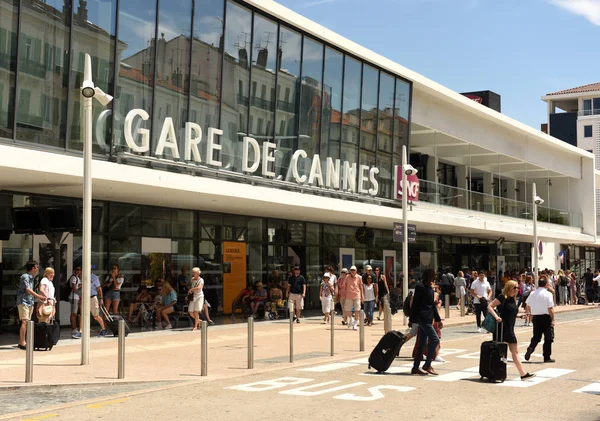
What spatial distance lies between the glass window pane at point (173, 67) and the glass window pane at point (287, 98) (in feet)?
13.6

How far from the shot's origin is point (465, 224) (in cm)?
3591

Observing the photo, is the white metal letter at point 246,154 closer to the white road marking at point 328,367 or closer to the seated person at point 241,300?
the seated person at point 241,300

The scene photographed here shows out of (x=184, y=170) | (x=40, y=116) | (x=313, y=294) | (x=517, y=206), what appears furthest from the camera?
(x=517, y=206)

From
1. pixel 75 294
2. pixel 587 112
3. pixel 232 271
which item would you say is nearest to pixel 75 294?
pixel 75 294

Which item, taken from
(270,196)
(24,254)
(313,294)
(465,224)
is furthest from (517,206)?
(24,254)

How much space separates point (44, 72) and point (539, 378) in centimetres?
1192

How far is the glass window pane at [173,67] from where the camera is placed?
66.9 ft

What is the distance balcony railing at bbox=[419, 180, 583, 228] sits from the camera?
113 ft

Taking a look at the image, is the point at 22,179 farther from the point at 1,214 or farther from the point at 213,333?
the point at 213,333

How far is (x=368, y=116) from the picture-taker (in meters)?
29.4

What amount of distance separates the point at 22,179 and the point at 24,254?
3.13 m

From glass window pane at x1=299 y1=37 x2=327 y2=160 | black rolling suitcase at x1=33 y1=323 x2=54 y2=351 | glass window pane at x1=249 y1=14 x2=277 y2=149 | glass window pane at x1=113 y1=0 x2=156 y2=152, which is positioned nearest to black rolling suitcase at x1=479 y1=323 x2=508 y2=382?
black rolling suitcase at x1=33 y1=323 x2=54 y2=351

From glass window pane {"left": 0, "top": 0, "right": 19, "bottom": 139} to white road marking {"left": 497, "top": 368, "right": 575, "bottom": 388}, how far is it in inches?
436

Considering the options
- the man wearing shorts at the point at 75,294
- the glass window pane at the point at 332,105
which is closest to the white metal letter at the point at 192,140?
the man wearing shorts at the point at 75,294
